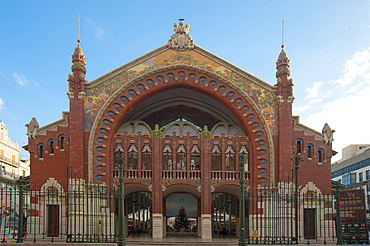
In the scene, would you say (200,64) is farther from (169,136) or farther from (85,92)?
(85,92)

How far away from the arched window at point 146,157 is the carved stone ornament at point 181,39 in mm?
9328

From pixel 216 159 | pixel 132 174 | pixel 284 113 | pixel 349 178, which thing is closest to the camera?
pixel 132 174

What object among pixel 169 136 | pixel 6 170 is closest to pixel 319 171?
pixel 169 136

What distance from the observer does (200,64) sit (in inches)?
1602

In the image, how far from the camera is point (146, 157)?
40000mm

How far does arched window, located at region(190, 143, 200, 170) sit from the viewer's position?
40219 millimetres

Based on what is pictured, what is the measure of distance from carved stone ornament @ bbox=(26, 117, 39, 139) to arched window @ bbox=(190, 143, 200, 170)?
13.6 meters

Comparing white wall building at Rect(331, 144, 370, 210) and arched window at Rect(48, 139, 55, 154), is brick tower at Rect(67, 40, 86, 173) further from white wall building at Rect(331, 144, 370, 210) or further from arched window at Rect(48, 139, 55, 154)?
white wall building at Rect(331, 144, 370, 210)

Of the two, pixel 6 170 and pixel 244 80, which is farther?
pixel 6 170

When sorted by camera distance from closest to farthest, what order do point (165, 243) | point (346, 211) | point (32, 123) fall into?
point (346, 211)
point (165, 243)
point (32, 123)

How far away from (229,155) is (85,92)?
45.6 feet

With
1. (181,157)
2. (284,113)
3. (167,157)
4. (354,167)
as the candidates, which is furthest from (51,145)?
(354,167)

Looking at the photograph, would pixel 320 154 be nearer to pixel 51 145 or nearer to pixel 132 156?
pixel 132 156

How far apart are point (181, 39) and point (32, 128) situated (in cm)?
1529
